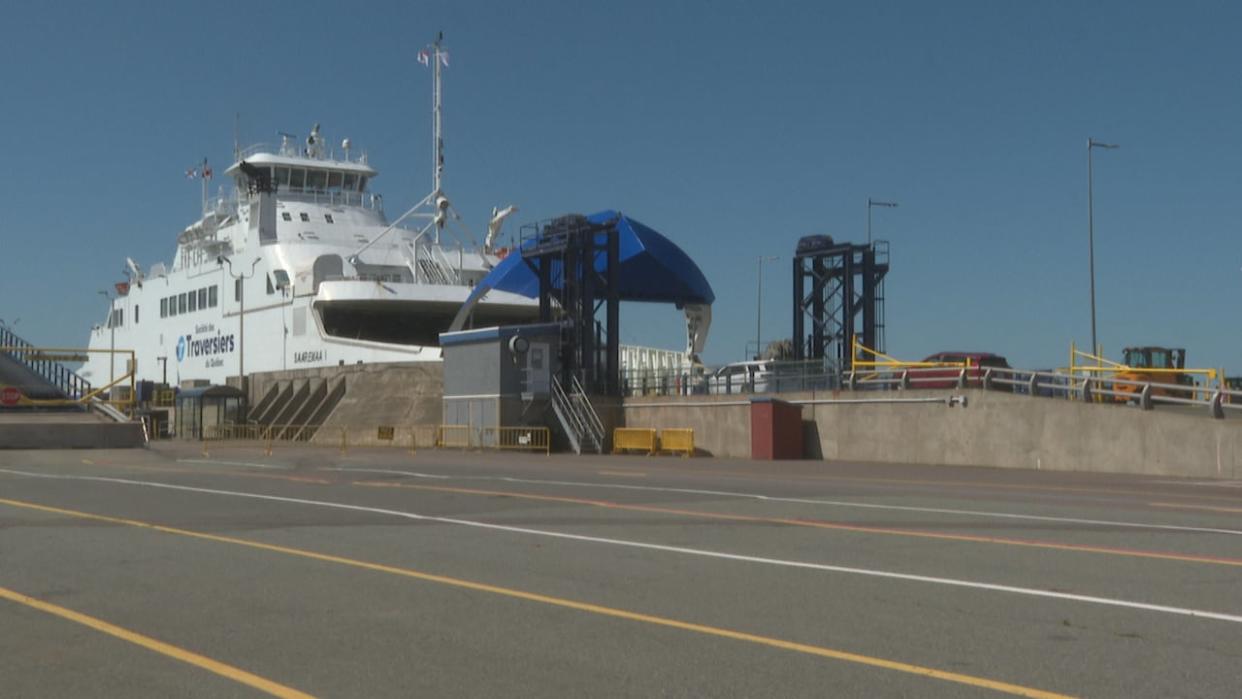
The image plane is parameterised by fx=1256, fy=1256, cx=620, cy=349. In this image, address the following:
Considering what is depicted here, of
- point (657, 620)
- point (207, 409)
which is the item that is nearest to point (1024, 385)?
point (657, 620)

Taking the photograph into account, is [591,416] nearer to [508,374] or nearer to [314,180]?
[508,374]

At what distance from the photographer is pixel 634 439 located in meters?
36.6

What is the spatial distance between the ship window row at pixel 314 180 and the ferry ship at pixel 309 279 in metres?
0.05

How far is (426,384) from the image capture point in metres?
44.9

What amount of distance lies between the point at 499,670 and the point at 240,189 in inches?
2279

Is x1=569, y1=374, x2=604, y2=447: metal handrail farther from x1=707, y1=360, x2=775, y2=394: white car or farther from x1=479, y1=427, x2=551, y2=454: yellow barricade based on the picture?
x1=707, y1=360, x2=775, y2=394: white car

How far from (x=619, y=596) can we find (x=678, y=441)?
26493 millimetres

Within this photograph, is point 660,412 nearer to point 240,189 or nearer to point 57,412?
point 57,412

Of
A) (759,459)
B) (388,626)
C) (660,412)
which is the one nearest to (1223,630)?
(388,626)

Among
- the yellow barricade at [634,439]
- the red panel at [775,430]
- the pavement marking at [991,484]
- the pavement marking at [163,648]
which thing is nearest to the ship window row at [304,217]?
the yellow barricade at [634,439]

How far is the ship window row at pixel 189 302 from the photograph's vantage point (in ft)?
196

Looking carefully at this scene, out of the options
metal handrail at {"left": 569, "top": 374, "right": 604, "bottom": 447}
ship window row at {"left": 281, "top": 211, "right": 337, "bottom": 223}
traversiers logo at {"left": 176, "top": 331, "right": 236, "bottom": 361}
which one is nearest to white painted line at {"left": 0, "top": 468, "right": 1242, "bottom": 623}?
metal handrail at {"left": 569, "top": 374, "right": 604, "bottom": 447}

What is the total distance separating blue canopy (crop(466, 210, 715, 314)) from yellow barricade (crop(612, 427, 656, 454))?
560 centimetres

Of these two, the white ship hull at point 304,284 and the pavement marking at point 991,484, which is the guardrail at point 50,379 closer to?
the white ship hull at point 304,284
